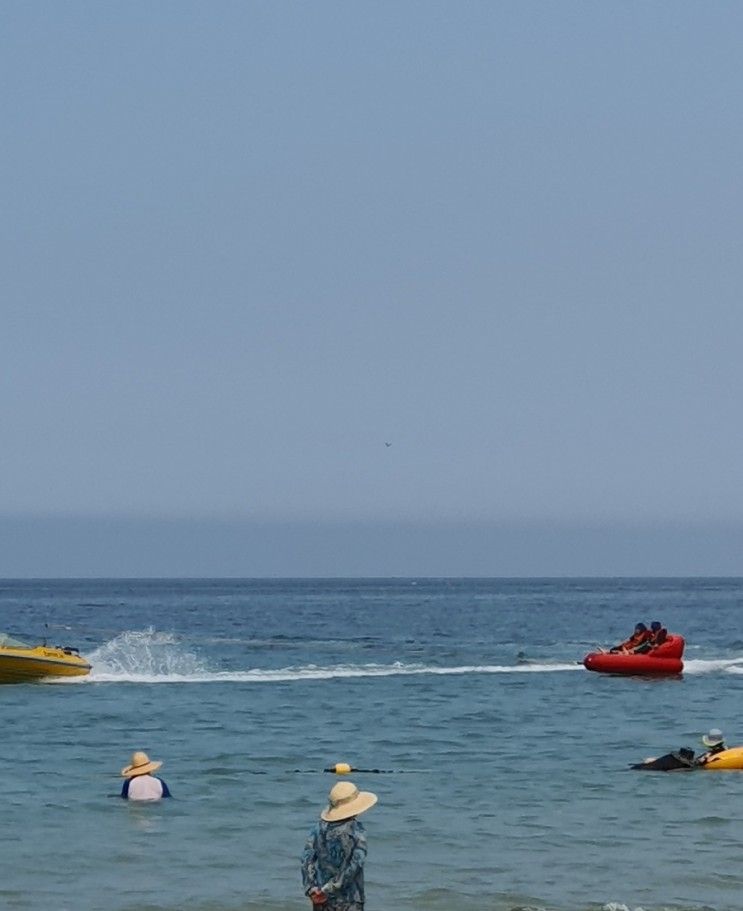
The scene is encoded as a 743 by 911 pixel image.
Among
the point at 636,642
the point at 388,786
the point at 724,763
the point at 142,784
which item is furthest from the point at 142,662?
the point at 142,784

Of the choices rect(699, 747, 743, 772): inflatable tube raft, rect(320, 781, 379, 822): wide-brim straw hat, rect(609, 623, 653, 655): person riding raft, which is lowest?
rect(699, 747, 743, 772): inflatable tube raft

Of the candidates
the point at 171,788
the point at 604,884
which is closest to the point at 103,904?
the point at 604,884

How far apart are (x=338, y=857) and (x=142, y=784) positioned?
10.3 metres

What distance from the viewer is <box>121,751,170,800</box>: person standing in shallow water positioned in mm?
22547

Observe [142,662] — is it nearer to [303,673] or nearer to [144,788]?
[303,673]

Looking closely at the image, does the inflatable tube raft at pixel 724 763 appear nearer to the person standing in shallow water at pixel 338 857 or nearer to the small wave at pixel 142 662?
the person standing in shallow water at pixel 338 857

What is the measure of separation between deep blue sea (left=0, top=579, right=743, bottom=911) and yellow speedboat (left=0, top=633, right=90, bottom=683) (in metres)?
0.44

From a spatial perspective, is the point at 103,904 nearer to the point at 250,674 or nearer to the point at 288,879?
the point at 288,879

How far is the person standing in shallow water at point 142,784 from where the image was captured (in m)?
22.5

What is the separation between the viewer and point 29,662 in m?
39.8

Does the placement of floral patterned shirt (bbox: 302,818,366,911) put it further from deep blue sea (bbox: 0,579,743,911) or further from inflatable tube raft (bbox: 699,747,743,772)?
inflatable tube raft (bbox: 699,747,743,772)

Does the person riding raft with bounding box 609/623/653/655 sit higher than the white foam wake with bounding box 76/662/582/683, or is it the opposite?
the person riding raft with bounding box 609/623/653/655

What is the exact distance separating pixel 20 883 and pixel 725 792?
34.2 ft

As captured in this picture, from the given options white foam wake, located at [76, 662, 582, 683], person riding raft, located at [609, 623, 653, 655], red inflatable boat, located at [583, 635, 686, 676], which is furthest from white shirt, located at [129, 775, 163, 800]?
person riding raft, located at [609, 623, 653, 655]
